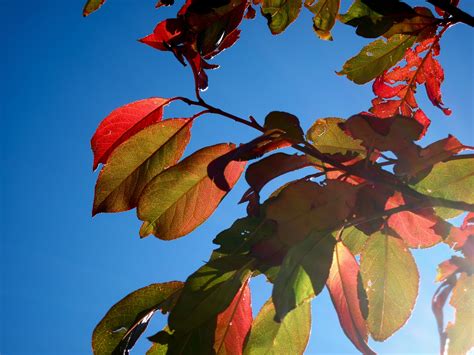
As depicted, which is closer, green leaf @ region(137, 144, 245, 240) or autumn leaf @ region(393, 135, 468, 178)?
autumn leaf @ region(393, 135, 468, 178)

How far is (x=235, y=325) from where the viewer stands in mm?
654

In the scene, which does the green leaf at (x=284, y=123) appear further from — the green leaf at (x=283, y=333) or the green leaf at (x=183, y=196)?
the green leaf at (x=283, y=333)

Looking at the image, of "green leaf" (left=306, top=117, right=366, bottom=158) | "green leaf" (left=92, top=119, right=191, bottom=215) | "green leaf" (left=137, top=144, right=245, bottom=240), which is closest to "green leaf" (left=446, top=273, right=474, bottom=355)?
"green leaf" (left=306, top=117, right=366, bottom=158)

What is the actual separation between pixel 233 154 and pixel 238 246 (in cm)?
12

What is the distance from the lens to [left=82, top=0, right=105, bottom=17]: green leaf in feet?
2.59

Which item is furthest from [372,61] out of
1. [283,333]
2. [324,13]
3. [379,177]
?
[283,333]

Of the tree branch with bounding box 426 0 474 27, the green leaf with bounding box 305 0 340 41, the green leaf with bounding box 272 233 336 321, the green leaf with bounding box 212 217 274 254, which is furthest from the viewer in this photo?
the green leaf with bounding box 305 0 340 41

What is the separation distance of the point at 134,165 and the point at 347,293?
35 centimetres

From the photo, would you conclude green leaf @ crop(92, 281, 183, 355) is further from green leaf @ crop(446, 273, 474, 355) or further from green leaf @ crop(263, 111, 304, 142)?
green leaf @ crop(446, 273, 474, 355)

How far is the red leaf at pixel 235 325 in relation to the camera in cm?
64

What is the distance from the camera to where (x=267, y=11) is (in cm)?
80

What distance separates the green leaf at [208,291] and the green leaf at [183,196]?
12 cm

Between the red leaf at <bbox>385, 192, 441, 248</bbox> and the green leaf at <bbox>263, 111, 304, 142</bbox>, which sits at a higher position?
the green leaf at <bbox>263, 111, 304, 142</bbox>

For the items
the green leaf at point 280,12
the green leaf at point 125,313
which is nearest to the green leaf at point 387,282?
the green leaf at point 125,313
